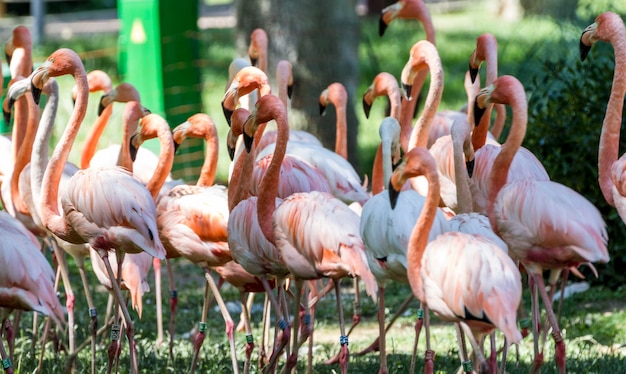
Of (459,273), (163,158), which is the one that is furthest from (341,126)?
(459,273)

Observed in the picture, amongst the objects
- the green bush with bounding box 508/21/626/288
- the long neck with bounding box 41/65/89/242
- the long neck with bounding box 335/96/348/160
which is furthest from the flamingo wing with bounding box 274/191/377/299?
the green bush with bounding box 508/21/626/288

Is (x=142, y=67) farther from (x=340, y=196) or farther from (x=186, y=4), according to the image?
(x=340, y=196)

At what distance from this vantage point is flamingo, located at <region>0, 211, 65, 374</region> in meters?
4.20

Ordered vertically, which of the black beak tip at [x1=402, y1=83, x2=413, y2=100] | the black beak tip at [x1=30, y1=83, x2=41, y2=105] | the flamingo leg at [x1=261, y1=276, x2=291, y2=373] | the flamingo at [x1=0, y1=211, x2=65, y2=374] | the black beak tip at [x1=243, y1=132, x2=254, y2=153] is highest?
the black beak tip at [x1=30, y1=83, x2=41, y2=105]

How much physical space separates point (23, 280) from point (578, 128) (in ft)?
12.8

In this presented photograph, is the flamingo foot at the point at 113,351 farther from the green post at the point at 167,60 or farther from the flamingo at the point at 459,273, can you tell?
the green post at the point at 167,60

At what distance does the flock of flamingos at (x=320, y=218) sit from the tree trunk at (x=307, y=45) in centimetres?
283

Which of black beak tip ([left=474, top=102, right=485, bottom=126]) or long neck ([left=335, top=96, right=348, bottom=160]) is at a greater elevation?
black beak tip ([left=474, top=102, right=485, bottom=126])

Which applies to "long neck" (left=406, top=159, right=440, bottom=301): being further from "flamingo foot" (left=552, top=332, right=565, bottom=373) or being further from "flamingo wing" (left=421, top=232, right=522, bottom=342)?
"flamingo foot" (left=552, top=332, right=565, bottom=373)

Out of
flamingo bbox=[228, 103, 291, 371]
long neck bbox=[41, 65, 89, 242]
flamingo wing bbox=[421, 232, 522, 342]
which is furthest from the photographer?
long neck bbox=[41, 65, 89, 242]

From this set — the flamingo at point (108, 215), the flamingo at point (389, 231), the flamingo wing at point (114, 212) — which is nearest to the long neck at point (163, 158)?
the flamingo at point (108, 215)

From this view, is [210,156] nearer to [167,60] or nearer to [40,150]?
[40,150]

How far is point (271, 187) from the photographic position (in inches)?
180

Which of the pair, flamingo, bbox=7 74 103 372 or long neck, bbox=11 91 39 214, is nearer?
flamingo, bbox=7 74 103 372
